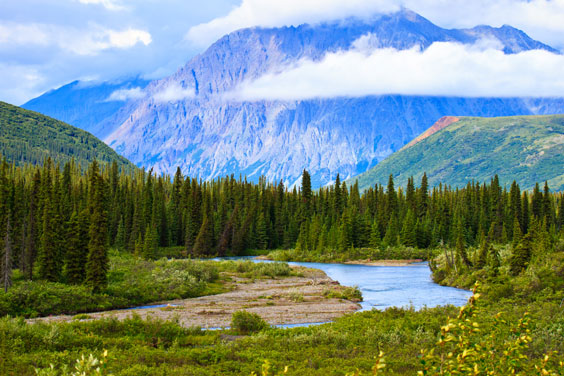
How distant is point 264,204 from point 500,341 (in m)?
121

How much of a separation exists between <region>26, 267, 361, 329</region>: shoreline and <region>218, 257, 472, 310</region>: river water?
378 cm

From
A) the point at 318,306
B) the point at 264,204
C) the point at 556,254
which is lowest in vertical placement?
the point at 318,306

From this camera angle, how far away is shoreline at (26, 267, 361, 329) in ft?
128

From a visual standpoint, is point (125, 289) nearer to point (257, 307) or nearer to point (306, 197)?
point (257, 307)

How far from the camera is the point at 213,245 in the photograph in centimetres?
11994

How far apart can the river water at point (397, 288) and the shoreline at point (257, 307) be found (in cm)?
378

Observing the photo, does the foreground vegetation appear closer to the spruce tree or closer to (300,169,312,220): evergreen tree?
the spruce tree

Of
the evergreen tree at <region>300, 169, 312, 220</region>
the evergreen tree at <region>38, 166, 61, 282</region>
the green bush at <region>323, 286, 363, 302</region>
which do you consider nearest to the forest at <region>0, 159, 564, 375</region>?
the evergreen tree at <region>38, 166, 61, 282</region>

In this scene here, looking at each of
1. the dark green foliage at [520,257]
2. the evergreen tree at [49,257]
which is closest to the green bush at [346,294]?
the dark green foliage at [520,257]

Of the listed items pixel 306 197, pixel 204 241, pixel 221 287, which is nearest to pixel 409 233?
pixel 306 197

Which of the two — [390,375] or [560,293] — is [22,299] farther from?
[560,293]

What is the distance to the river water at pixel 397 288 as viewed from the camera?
48.2 meters

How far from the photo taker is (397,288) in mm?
60625

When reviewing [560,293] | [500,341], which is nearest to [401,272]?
[560,293]
